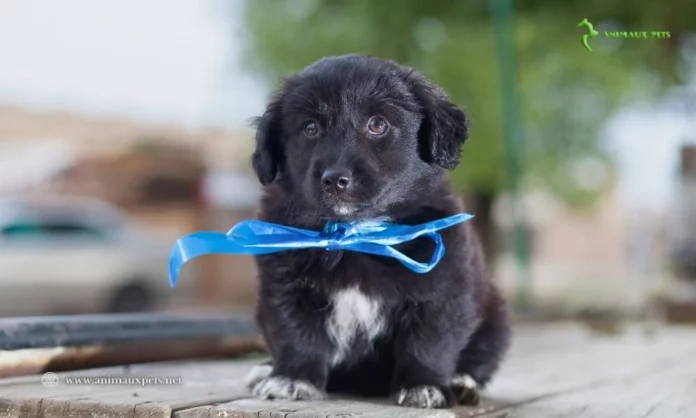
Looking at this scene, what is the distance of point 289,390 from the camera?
8.84ft

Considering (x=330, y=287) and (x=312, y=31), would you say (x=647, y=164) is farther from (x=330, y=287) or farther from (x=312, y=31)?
(x=330, y=287)

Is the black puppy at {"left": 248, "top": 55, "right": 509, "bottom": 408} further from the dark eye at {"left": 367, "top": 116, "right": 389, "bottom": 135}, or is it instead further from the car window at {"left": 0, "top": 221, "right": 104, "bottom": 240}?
the car window at {"left": 0, "top": 221, "right": 104, "bottom": 240}

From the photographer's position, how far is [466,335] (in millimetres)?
2855

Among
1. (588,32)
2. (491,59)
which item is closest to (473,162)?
(491,59)

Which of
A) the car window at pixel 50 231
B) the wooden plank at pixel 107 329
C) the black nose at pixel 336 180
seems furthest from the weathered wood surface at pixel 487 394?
the car window at pixel 50 231

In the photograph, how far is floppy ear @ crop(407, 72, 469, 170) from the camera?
282 cm

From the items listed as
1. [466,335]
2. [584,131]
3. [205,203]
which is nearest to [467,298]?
[466,335]

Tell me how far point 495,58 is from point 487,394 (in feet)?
33.0

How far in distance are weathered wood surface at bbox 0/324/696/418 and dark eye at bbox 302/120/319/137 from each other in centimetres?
83

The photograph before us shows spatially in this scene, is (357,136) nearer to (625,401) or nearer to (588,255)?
(625,401)

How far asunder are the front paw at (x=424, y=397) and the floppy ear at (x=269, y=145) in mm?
812

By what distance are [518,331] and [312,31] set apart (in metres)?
7.70

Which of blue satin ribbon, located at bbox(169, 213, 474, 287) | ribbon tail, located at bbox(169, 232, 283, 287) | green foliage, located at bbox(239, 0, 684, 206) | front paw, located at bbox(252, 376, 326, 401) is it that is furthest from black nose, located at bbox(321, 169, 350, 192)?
green foliage, located at bbox(239, 0, 684, 206)

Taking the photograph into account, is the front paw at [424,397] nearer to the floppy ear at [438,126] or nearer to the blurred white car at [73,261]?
the floppy ear at [438,126]
